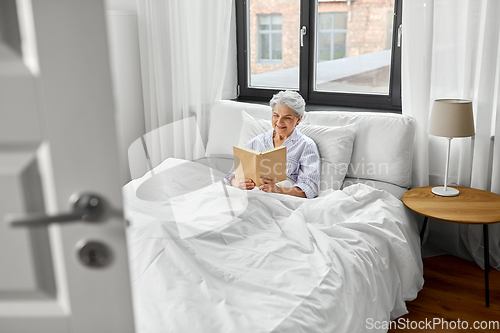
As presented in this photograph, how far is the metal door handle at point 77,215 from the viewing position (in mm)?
735

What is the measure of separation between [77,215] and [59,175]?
3.3 inches

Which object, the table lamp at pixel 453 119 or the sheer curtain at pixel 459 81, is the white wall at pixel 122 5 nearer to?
the sheer curtain at pixel 459 81

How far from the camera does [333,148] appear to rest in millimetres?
2398

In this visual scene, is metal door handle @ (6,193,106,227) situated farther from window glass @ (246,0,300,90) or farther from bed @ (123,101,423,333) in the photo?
window glass @ (246,0,300,90)

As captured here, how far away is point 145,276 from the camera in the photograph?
145 cm

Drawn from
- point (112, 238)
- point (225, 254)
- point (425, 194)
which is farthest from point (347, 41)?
point (112, 238)

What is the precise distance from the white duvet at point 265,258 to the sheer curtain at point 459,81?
49 cm

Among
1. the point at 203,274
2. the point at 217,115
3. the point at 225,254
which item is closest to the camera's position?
the point at 203,274

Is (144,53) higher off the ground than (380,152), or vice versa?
(144,53)

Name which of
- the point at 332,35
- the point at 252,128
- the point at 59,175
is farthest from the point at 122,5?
the point at 59,175

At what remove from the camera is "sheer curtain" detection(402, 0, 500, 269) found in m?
2.22

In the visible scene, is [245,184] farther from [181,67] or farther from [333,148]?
[181,67]

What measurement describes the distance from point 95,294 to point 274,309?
2.19ft

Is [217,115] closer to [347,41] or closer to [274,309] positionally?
[347,41]
